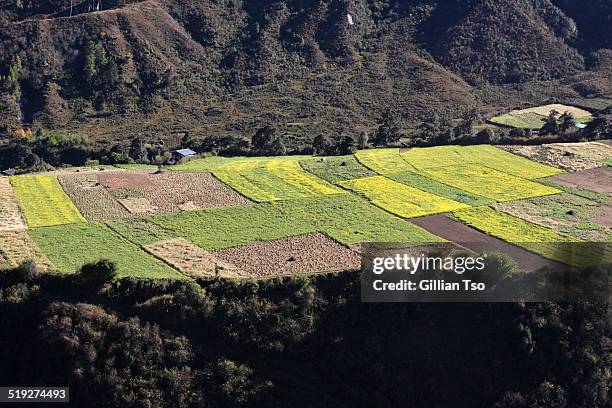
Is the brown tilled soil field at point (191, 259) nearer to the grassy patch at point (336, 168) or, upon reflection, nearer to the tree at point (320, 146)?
the grassy patch at point (336, 168)

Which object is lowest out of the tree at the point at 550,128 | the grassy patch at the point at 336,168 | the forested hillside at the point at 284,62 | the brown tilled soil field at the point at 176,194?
the brown tilled soil field at the point at 176,194

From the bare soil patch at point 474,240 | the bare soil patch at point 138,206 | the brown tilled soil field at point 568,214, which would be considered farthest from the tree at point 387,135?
the bare soil patch at point 138,206

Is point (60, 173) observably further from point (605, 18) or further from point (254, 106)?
point (605, 18)

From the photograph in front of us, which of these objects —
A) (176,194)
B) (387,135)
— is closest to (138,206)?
(176,194)

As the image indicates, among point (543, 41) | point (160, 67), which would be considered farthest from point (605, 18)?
point (160, 67)

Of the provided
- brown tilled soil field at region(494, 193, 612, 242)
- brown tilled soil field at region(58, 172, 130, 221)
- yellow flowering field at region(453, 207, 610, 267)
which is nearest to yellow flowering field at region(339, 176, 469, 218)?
yellow flowering field at region(453, 207, 610, 267)

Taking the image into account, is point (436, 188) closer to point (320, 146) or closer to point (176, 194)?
point (320, 146)
